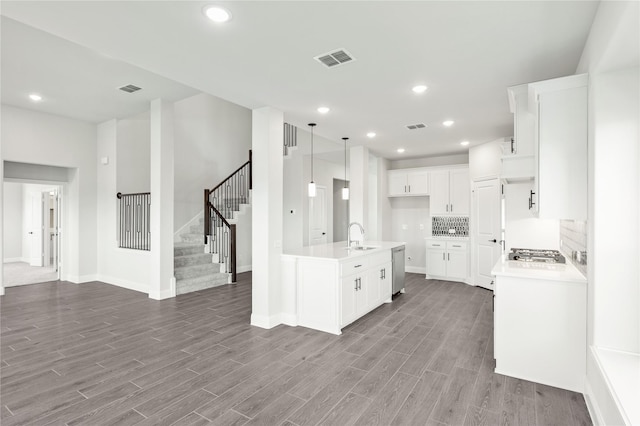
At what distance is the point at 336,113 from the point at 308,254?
2047 mm

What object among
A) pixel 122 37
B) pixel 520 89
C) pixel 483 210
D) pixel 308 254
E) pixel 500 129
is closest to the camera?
pixel 122 37

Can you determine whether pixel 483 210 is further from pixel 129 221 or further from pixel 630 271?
pixel 129 221

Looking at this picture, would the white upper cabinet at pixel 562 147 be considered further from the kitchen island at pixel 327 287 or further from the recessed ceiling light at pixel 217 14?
the recessed ceiling light at pixel 217 14

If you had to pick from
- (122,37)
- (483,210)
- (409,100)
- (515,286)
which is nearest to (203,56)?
(122,37)

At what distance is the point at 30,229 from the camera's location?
949cm

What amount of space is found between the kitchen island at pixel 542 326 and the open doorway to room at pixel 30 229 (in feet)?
31.0

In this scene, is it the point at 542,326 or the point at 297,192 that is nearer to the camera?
the point at 542,326

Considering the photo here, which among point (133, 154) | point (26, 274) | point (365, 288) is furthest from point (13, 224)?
point (365, 288)

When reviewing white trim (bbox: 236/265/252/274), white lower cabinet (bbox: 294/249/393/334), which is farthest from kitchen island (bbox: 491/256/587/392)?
white trim (bbox: 236/265/252/274)

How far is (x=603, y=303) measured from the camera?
90.4 inches

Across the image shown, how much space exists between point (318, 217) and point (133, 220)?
14.6ft

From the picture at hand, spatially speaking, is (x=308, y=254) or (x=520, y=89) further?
(x=308, y=254)

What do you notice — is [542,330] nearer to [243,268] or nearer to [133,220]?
[243,268]

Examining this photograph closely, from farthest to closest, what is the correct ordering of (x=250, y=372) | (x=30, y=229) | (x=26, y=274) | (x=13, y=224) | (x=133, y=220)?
(x=13, y=224), (x=30, y=229), (x=26, y=274), (x=133, y=220), (x=250, y=372)
